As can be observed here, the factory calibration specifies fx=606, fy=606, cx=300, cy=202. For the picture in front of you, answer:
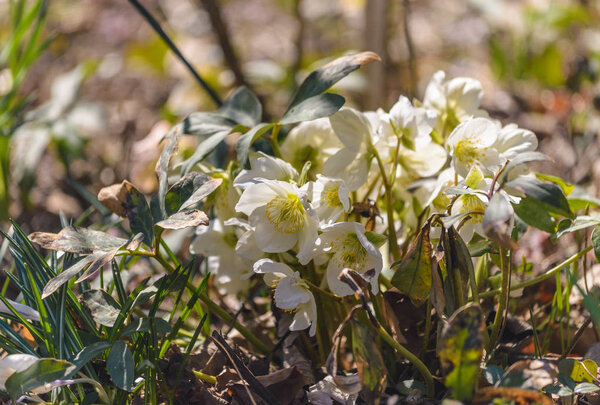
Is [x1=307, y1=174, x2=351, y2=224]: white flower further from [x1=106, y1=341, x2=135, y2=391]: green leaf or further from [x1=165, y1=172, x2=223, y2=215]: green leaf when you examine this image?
[x1=106, y1=341, x2=135, y2=391]: green leaf

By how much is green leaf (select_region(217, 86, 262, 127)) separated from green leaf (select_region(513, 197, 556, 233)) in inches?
16.8

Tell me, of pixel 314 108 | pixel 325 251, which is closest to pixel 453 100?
pixel 314 108

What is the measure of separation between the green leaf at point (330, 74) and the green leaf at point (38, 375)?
478mm

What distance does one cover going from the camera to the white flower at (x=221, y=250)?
95 cm

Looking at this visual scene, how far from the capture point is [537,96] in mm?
2295

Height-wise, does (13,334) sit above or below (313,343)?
above

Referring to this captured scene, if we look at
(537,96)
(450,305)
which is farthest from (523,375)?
(537,96)

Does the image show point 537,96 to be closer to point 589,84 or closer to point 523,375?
point 589,84

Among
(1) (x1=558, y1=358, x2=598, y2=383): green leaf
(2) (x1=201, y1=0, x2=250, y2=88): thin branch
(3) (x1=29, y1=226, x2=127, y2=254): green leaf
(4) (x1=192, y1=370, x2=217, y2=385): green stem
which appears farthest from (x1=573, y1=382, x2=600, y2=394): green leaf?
(2) (x1=201, y1=0, x2=250, y2=88): thin branch

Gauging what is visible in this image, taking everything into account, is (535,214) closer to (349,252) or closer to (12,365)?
(349,252)

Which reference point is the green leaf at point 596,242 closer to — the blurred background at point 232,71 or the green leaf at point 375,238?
Answer: the green leaf at point 375,238

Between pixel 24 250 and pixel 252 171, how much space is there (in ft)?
1.09

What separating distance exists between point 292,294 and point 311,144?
296 millimetres

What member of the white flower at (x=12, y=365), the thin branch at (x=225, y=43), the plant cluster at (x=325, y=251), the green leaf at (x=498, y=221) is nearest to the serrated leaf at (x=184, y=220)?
the plant cluster at (x=325, y=251)
